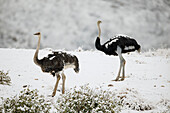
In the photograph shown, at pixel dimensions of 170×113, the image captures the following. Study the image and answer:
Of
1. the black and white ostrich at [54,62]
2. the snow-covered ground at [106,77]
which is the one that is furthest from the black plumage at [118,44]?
the black and white ostrich at [54,62]

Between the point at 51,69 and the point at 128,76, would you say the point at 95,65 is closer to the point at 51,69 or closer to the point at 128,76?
the point at 128,76

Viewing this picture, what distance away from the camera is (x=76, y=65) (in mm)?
5906

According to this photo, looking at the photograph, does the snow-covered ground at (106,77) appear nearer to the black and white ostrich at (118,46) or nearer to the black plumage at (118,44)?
the black and white ostrich at (118,46)

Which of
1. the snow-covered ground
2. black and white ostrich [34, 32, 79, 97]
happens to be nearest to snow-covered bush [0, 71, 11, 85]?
the snow-covered ground

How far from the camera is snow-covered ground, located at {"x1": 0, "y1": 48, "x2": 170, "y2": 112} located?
560cm

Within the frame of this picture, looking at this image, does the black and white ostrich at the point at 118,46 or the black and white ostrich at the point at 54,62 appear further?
the black and white ostrich at the point at 118,46

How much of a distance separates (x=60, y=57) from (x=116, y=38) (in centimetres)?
238

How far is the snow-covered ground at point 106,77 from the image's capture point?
18.4 feet

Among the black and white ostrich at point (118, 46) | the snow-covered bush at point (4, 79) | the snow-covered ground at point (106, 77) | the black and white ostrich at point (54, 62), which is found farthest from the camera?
the black and white ostrich at point (118, 46)

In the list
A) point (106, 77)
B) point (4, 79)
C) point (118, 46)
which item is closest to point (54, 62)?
point (4, 79)

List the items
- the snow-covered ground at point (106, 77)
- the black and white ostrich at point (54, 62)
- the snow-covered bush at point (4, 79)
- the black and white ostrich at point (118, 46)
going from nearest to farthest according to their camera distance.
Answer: the black and white ostrich at point (54, 62)
the snow-covered ground at point (106, 77)
the snow-covered bush at point (4, 79)
the black and white ostrich at point (118, 46)

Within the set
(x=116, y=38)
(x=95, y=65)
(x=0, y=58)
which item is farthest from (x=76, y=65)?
(x=95, y=65)

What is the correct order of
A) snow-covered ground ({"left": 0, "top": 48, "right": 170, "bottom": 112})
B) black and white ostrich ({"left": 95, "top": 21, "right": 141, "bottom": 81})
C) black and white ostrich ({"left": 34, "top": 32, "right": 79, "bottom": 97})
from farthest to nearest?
1. black and white ostrich ({"left": 95, "top": 21, "right": 141, "bottom": 81})
2. snow-covered ground ({"left": 0, "top": 48, "right": 170, "bottom": 112})
3. black and white ostrich ({"left": 34, "top": 32, "right": 79, "bottom": 97})

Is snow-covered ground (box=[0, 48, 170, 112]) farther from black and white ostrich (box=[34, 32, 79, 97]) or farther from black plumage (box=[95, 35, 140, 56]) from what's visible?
black plumage (box=[95, 35, 140, 56])
